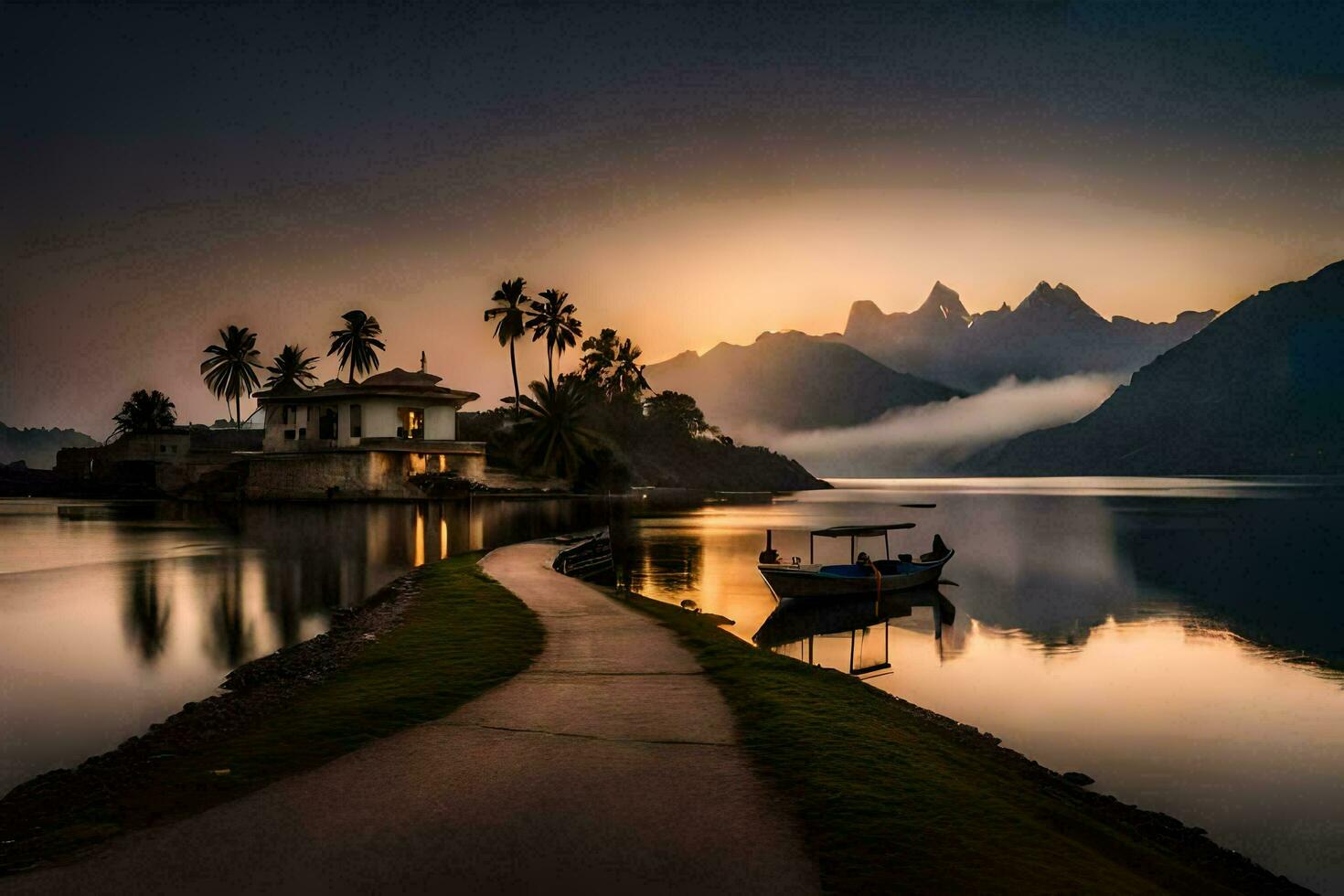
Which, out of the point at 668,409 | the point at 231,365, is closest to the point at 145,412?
the point at 231,365

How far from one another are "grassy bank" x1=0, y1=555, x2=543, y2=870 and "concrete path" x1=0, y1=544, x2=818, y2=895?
601 millimetres

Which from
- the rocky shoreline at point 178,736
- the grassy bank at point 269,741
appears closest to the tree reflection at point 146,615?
the rocky shoreline at point 178,736

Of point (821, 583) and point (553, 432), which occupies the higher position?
point (553, 432)

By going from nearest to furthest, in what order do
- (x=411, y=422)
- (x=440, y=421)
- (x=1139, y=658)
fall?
(x=1139, y=658) → (x=411, y=422) → (x=440, y=421)

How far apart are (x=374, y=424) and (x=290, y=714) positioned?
79632 millimetres

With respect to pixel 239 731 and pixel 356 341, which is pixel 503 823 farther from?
pixel 356 341

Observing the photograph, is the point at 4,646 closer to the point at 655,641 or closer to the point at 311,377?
the point at 655,641

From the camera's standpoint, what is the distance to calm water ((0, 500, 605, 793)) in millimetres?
15445

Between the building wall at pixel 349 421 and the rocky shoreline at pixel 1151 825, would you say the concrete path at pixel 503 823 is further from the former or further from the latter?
the building wall at pixel 349 421

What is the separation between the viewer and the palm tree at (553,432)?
103375 millimetres

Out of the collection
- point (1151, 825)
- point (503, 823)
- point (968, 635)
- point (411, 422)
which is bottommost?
Answer: point (968, 635)

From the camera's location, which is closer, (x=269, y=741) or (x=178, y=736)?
(x=269, y=741)

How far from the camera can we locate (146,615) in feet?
83.9

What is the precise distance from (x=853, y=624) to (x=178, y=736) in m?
23.9
